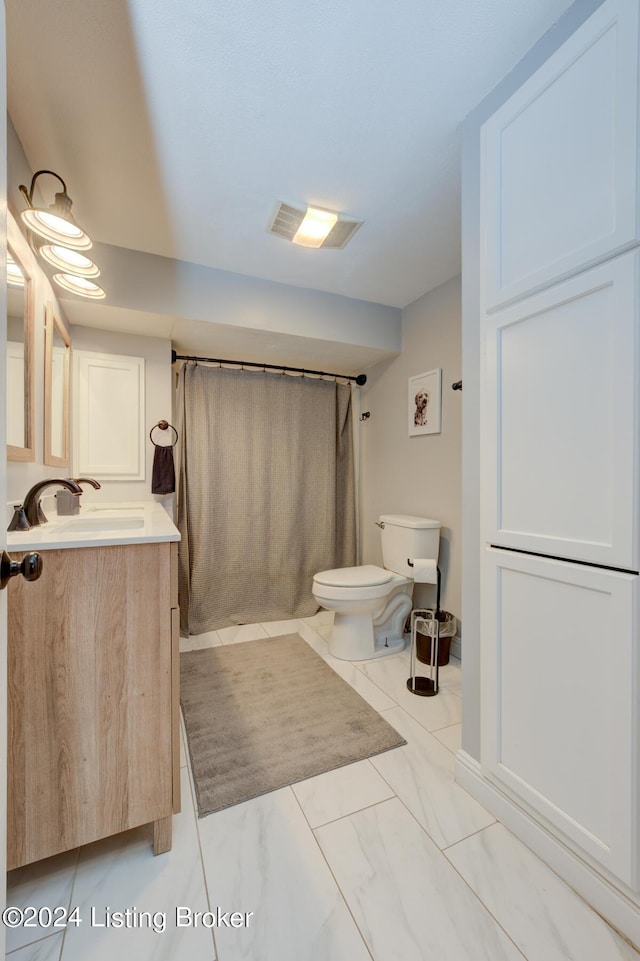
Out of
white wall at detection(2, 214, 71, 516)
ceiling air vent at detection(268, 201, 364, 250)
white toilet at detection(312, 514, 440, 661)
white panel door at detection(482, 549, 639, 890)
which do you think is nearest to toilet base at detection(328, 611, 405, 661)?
white toilet at detection(312, 514, 440, 661)

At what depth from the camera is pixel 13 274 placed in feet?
3.84

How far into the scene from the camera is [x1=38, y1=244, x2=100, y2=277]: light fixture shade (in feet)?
4.57

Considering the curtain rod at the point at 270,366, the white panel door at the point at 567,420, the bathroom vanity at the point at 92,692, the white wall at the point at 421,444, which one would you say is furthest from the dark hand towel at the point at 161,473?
the white panel door at the point at 567,420

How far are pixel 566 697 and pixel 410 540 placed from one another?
4.36 feet

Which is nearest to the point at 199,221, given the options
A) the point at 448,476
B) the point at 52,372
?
the point at 52,372

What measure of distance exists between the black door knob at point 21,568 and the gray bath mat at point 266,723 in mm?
1061

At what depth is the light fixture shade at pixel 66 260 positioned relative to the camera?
139 cm

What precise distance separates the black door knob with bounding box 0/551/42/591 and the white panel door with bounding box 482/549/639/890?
1150mm

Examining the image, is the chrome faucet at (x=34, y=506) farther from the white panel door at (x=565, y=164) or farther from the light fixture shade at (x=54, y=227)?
the white panel door at (x=565, y=164)

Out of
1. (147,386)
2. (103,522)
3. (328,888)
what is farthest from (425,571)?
(147,386)

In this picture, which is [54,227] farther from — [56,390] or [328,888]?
[328,888]

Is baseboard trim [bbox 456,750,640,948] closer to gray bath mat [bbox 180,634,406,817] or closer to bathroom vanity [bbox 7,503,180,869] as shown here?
gray bath mat [bbox 180,634,406,817]

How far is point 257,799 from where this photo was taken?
1.25m

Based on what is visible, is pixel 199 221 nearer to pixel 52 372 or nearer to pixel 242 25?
pixel 242 25
